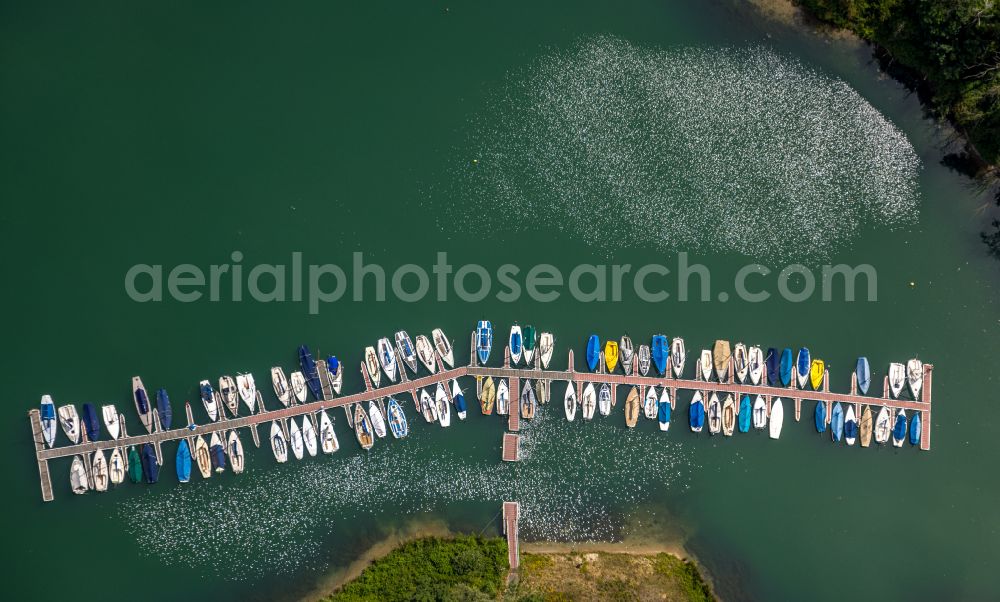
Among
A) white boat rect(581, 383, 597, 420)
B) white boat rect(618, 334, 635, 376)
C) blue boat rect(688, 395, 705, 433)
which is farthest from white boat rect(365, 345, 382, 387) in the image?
blue boat rect(688, 395, 705, 433)

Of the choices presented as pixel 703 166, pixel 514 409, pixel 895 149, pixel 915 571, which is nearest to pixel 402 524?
pixel 514 409

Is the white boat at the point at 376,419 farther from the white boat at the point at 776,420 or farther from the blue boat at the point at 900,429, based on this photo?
the blue boat at the point at 900,429

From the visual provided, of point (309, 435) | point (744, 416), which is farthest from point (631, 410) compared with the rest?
point (309, 435)

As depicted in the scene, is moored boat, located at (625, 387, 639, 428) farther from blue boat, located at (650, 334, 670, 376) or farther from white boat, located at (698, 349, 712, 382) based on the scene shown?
white boat, located at (698, 349, 712, 382)

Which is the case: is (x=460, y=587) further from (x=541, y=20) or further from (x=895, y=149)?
(x=895, y=149)

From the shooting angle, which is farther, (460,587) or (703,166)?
(703,166)
